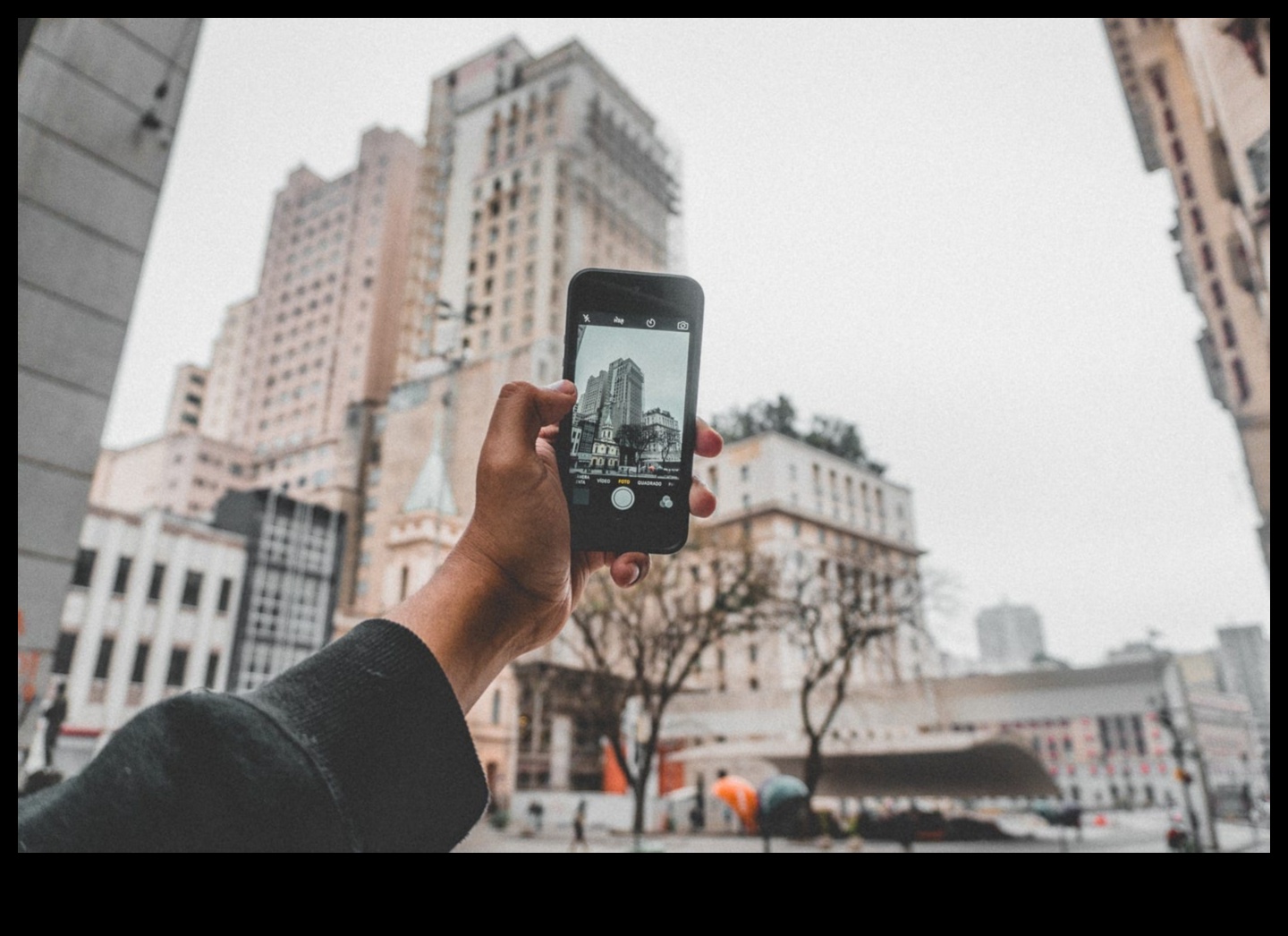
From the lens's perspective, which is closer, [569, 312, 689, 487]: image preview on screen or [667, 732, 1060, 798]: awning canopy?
[569, 312, 689, 487]: image preview on screen

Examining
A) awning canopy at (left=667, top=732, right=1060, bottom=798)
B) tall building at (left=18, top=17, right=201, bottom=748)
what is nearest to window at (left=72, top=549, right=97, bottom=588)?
tall building at (left=18, top=17, right=201, bottom=748)

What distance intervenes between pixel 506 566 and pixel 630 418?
32 cm

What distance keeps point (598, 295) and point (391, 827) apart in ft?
2.48

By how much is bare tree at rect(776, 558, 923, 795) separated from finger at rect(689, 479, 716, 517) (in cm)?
1452

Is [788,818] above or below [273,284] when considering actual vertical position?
below

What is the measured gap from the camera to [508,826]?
17.6m

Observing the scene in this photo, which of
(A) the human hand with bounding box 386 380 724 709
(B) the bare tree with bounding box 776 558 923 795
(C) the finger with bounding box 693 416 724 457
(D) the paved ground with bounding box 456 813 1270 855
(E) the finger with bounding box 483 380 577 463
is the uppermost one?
(B) the bare tree with bounding box 776 558 923 795

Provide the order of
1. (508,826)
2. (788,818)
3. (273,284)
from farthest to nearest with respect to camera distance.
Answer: (273,284) → (508,826) → (788,818)

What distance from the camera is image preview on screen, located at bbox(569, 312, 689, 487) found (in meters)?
1.05

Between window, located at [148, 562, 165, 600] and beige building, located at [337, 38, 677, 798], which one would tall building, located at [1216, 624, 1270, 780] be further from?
window, located at [148, 562, 165, 600]

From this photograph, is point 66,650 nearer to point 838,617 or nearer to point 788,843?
point 788,843
